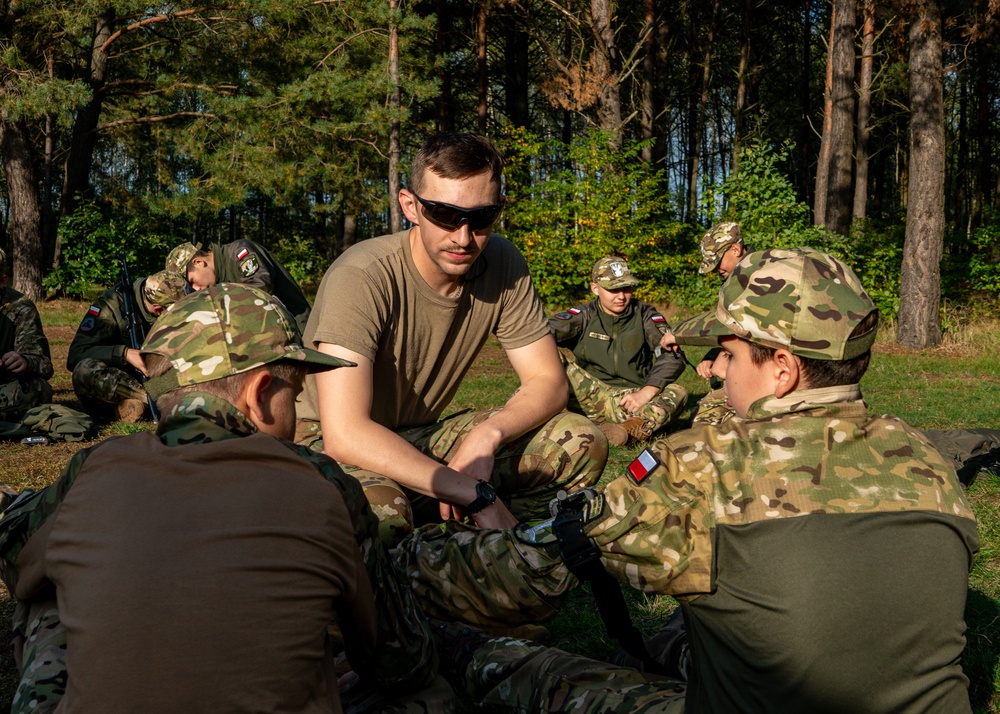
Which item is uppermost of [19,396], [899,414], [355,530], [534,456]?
[355,530]

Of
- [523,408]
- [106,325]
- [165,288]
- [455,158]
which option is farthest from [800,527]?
[106,325]

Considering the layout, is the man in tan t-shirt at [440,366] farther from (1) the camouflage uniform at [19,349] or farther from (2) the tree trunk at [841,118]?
(2) the tree trunk at [841,118]

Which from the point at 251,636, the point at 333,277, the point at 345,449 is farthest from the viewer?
the point at 333,277

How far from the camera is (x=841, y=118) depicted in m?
19.1

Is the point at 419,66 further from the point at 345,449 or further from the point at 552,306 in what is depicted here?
the point at 345,449

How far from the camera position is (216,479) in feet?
5.80

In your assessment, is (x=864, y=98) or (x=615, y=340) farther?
(x=864, y=98)

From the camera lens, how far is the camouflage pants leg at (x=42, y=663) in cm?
196

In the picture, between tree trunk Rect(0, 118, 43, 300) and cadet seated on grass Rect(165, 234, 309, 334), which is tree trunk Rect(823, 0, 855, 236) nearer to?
cadet seated on grass Rect(165, 234, 309, 334)

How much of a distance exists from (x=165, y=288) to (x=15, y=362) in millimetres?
1329

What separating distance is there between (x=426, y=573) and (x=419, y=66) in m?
18.4

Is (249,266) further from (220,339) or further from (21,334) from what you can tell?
(220,339)

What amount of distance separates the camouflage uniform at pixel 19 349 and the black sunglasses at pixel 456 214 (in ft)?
16.9

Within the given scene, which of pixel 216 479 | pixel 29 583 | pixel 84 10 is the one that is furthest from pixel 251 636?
pixel 84 10
